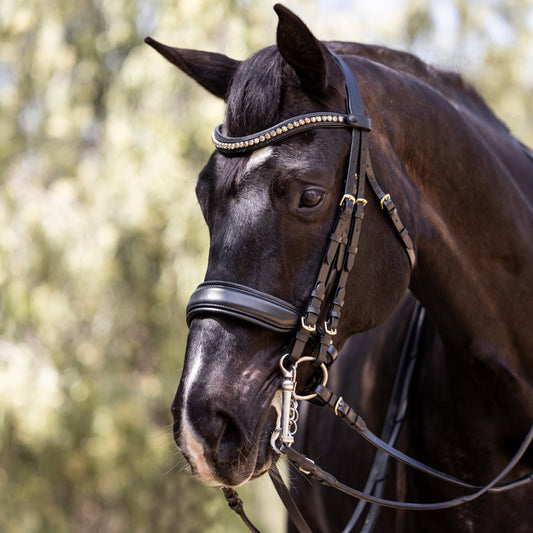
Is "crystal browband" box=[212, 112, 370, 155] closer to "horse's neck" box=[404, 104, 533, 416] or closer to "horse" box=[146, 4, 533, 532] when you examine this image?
"horse" box=[146, 4, 533, 532]

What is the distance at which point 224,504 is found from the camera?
6242 mm

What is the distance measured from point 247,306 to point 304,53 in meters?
0.64

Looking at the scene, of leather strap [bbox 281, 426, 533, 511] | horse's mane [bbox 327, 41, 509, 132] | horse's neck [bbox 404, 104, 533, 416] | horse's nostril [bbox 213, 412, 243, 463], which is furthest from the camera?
horse's mane [bbox 327, 41, 509, 132]

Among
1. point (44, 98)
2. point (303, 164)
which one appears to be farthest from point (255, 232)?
point (44, 98)

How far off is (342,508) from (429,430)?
665mm

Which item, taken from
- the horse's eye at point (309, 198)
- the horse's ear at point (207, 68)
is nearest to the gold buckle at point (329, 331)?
the horse's eye at point (309, 198)

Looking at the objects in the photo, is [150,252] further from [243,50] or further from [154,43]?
[154,43]

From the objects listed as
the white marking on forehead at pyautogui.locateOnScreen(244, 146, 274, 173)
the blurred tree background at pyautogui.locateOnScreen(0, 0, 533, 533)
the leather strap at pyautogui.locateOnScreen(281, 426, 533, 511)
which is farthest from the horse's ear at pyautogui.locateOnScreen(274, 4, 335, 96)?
the blurred tree background at pyautogui.locateOnScreen(0, 0, 533, 533)

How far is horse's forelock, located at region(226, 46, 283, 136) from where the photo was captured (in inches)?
69.8

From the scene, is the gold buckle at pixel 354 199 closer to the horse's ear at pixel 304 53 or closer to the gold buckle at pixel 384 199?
the gold buckle at pixel 384 199

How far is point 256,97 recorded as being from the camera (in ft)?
5.87

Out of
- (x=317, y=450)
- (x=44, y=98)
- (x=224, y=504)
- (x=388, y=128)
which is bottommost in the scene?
(x=224, y=504)

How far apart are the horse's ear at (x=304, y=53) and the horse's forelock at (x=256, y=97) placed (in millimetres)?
65

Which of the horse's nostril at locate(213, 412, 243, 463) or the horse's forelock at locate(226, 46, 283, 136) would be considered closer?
the horse's nostril at locate(213, 412, 243, 463)
